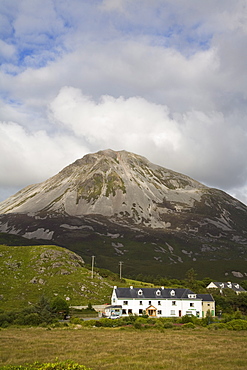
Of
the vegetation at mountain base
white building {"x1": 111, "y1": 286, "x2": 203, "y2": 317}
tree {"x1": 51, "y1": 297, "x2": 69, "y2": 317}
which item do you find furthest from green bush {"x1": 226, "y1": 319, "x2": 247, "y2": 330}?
the vegetation at mountain base

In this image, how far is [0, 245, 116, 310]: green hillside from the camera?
98569 millimetres

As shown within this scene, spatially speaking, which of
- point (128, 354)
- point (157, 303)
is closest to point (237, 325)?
point (157, 303)

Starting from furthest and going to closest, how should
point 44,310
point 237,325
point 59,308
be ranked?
1. point 59,308
2. point 44,310
3. point 237,325

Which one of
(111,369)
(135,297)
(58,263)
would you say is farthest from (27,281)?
(111,369)

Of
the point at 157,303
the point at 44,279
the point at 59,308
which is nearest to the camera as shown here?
the point at 59,308

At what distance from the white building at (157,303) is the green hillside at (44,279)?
9.87 m

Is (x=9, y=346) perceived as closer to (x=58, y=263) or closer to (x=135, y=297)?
(x=135, y=297)

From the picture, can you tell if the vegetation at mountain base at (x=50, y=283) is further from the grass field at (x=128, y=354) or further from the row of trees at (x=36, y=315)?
the grass field at (x=128, y=354)

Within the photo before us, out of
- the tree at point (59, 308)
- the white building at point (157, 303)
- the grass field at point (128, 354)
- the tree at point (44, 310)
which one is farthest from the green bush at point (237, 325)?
the tree at point (59, 308)

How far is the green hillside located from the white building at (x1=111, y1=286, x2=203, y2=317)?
9.87 meters

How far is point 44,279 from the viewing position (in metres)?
111

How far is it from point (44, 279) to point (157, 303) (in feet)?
123

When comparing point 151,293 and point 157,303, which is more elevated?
point 151,293

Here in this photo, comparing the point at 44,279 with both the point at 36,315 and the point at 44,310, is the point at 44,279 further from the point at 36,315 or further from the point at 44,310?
the point at 36,315
